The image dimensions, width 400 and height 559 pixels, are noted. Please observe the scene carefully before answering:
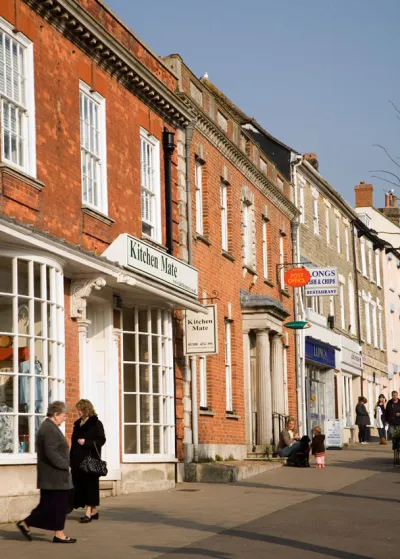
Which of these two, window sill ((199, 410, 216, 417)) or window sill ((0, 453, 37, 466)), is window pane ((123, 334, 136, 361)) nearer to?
window sill ((199, 410, 216, 417))

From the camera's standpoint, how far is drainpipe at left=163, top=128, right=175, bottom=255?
22.3m

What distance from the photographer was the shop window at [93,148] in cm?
1845

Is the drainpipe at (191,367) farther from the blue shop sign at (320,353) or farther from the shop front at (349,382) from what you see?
the shop front at (349,382)

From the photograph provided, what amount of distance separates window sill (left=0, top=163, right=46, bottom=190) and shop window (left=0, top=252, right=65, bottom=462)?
1118mm

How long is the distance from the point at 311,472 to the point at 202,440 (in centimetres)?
254

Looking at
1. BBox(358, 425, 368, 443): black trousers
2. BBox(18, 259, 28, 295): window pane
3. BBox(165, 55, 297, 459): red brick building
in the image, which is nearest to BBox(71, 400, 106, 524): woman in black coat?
BBox(18, 259, 28, 295): window pane

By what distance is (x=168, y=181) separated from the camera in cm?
2245

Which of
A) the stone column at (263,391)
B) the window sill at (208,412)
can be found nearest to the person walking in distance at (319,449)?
the stone column at (263,391)

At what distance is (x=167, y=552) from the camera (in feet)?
38.5

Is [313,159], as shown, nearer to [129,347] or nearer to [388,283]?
[388,283]

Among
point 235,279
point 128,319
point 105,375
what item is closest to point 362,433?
point 235,279

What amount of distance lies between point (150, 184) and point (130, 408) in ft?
14.4

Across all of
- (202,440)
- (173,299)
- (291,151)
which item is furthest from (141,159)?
(291,151)

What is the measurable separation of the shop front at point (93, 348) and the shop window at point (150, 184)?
1049mm
